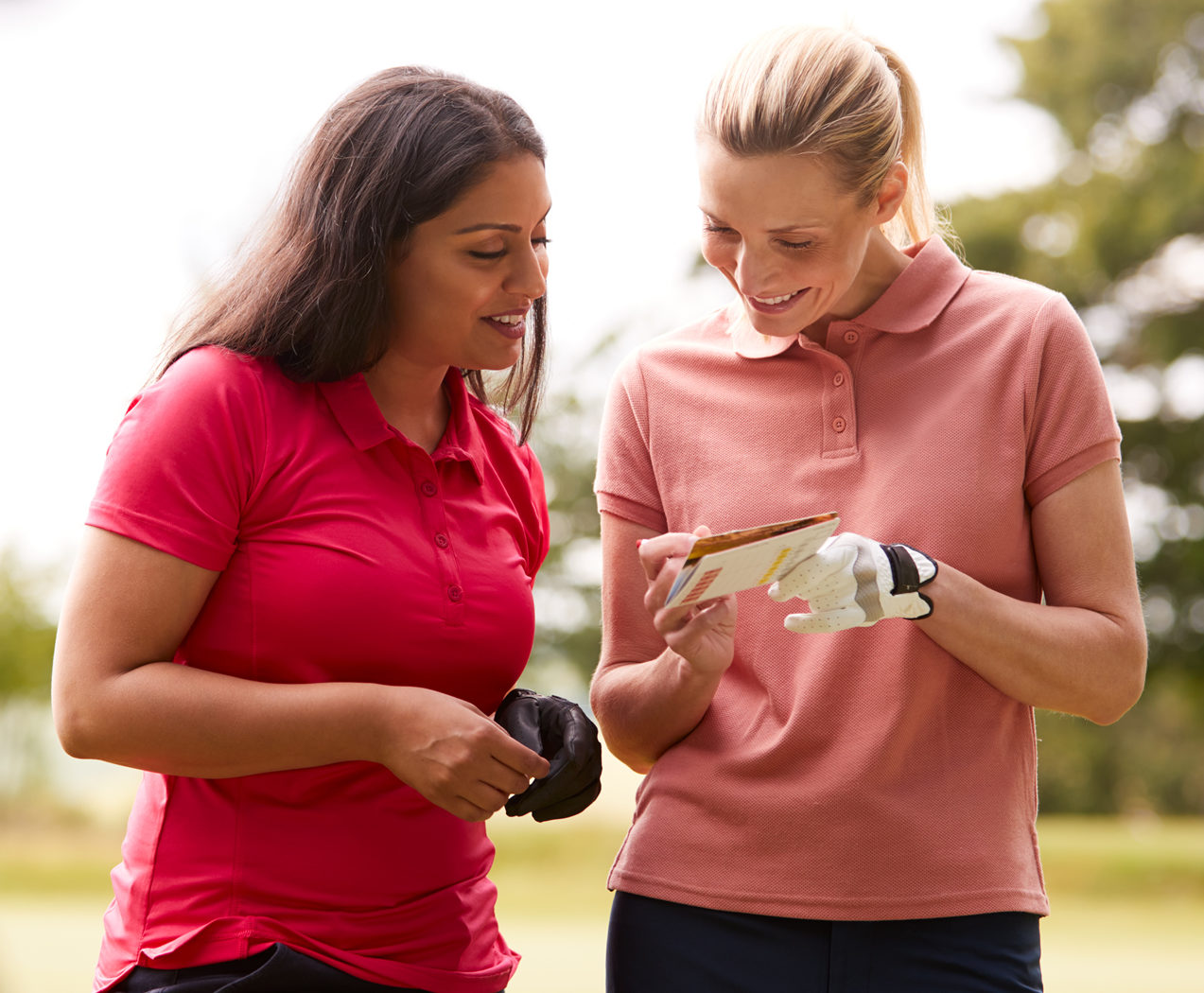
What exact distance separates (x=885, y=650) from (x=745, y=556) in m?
0.30

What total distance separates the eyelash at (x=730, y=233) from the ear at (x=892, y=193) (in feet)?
0.42

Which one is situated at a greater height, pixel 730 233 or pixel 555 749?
pixel 730 233

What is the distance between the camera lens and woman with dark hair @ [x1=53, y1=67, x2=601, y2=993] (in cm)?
150

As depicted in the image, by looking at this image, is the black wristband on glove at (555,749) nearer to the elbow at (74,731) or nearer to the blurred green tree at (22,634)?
the elbow at (74,731)

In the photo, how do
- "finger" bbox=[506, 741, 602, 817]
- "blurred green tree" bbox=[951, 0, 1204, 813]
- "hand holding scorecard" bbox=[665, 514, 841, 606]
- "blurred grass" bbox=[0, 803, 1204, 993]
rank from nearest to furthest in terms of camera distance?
"hand holding scorecard" bbox=[665, 514, 841, 606], "finger" bbox=[506, 741, 602, 817], "blurred grass" bbox=[0, 803, 1204, 993], "blurred green tree" bbox=[951, 0, 1204, 813]

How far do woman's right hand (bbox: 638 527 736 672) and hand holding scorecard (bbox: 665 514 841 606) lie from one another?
0.05m

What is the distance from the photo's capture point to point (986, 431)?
1629 millimetres

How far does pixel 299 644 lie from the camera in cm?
157

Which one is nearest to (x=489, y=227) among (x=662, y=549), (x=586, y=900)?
(x=662, y=549)

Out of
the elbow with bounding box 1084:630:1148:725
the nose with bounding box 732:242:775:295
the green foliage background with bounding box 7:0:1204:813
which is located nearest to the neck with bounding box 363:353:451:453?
the nose with bounding box 732:242:775:295

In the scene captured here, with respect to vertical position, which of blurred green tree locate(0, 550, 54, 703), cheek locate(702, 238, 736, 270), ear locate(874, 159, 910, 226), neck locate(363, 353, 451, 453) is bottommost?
neck locate(363, 353, 451, 453)

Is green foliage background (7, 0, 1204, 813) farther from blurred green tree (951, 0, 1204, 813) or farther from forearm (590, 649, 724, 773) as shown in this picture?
forearm (590, 649, 724, 773)

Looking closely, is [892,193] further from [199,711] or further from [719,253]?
[199,711]

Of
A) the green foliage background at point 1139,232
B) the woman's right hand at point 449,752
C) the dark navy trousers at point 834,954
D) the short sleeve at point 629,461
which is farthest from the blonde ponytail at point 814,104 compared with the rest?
the green foliage background at point 1139,232
